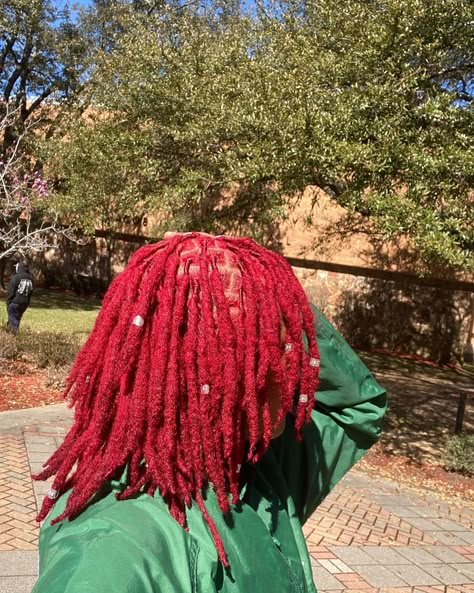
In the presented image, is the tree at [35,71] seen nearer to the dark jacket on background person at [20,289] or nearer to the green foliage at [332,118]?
the dark jacket on background person at [20,289]

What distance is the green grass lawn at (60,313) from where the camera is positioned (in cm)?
1467

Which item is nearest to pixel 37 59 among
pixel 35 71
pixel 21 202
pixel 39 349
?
pixel 35 71

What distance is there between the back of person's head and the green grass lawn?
1143 cm

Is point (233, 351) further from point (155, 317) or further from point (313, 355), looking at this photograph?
point (313, 355)

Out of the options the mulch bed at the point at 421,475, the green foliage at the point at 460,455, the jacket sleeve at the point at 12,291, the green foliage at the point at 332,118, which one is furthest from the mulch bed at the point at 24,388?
the green foliage at the point at 460,455

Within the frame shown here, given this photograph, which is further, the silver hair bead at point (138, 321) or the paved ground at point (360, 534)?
the paved ground at point (360, 534)

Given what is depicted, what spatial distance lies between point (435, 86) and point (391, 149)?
179cm

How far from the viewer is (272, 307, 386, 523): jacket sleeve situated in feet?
5.53

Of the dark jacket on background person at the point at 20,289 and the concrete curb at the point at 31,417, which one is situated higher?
the dark jacket on background person at the point at 20,289

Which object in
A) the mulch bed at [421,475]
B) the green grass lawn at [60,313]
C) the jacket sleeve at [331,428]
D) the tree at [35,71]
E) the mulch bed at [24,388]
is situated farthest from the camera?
the tree at [35,71]

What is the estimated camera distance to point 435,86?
23.3ft

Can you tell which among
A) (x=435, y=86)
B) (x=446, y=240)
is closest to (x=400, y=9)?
(x=435, y=86)

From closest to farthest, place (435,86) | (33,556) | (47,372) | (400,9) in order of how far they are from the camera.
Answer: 1. (33,556)
2. (400,9)
3. (435,86)
4. (47,372)

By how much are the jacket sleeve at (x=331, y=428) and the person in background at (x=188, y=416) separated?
0.30 m
